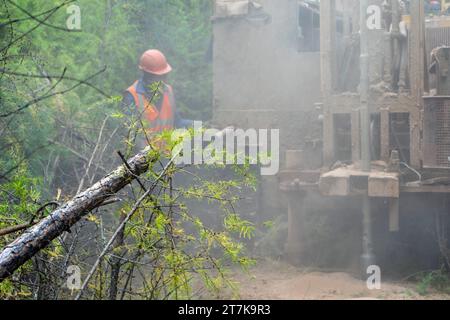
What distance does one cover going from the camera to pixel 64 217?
3.86 m

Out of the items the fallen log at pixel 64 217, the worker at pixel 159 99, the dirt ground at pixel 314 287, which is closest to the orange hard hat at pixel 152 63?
the worker at pixel 159 99

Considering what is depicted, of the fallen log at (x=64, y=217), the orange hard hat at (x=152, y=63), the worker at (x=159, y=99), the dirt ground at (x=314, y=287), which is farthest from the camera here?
the orange hard hat at (x=152, y=63)

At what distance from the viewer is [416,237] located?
8312 mm

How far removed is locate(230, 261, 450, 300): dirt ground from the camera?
6863mm

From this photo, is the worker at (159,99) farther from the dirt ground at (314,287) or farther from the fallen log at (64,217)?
the fallen log at (64,217)

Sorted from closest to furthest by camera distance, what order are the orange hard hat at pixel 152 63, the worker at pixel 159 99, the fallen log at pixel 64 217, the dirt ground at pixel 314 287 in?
the fallen log at pixel 64 217
the dirt ground at pixel 314 287
the worker at pixel 159 99
the orange hard hat at pixel 152 63

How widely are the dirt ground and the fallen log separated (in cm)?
323

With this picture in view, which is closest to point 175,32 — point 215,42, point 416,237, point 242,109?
point 215,42

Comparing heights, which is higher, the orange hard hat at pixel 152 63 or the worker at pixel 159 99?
the orange hard hat at pixel 152 63

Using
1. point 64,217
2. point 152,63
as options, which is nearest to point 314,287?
point 64,217

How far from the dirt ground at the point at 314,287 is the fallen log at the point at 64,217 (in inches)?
127

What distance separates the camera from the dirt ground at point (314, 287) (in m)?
6.86
